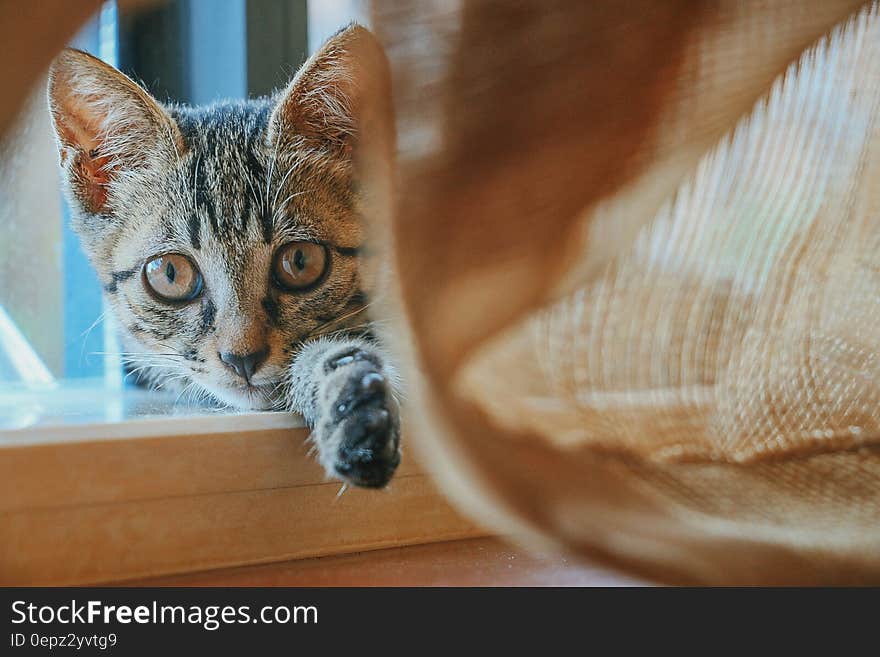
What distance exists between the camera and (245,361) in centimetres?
61

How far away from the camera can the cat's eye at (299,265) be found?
2.09ft

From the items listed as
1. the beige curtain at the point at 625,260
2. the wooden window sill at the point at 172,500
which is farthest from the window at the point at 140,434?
the beige curtain at the point at 625,260

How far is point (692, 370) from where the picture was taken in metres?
0.43

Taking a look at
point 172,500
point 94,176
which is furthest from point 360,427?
point 94,176

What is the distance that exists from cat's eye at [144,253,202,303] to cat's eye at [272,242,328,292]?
0.22 feet

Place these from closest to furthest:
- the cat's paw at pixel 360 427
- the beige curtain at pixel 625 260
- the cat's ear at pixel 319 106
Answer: the beige curtain at pixel 625 260
the cat's paw at pixel 360 427
the cat's ear at pixel 319 106

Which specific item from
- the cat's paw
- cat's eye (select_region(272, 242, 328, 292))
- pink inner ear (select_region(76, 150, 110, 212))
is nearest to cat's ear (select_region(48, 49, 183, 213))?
pink inner ear (select_region(76, 150, 110, 212))

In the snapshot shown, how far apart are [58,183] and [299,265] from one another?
9.6 inches

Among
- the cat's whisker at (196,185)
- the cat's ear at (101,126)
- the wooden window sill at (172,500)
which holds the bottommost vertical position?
the wooden window sill at (172,500)

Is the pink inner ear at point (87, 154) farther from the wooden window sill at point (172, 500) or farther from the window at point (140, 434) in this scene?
the wooden window sill at point (172, 500)

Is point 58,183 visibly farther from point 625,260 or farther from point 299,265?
point 625,260
